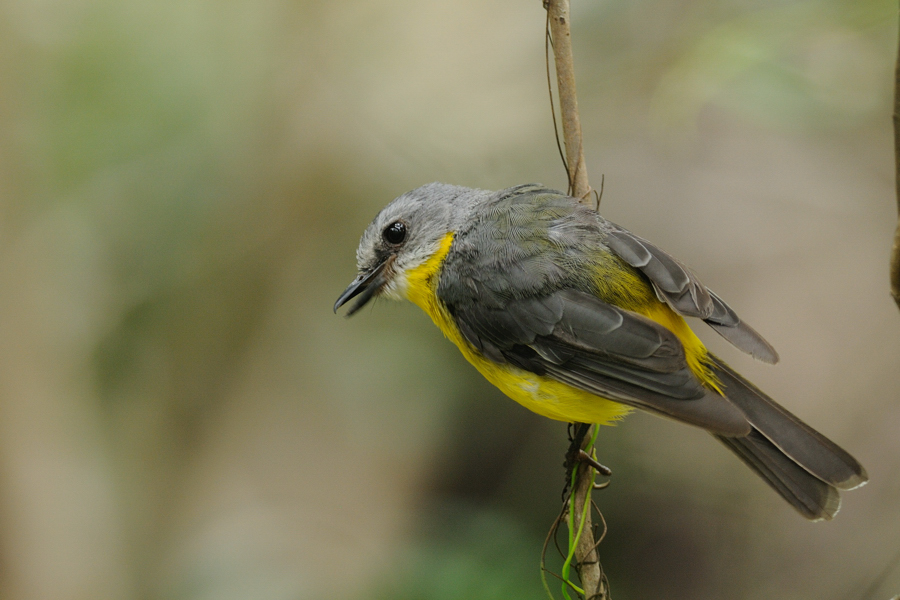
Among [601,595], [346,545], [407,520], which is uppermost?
[601,595]

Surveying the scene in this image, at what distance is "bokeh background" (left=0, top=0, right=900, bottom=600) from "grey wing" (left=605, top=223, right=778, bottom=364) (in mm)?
1670

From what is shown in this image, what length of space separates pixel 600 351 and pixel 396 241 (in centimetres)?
100

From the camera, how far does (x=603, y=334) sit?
8.42 ft

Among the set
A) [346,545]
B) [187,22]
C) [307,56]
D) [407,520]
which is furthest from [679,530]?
[187,22]

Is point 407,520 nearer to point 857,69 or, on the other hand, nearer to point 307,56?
point 307,56

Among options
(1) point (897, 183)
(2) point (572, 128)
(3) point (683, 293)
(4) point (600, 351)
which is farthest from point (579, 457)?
(1) point (897, 183)

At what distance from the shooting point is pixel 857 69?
9.71 feet

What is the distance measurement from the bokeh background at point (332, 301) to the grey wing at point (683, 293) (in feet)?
5.48

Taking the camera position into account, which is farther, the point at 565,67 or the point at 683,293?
the point at 683,293

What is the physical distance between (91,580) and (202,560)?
69 cm

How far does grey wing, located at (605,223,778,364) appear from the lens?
8.45 ft

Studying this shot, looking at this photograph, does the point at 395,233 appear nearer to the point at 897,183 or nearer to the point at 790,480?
the point at 790,480

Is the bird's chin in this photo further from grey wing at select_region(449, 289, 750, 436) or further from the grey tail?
the grey tail

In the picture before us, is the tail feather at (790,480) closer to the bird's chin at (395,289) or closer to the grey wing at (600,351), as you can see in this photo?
the grey wing at (600,351)
